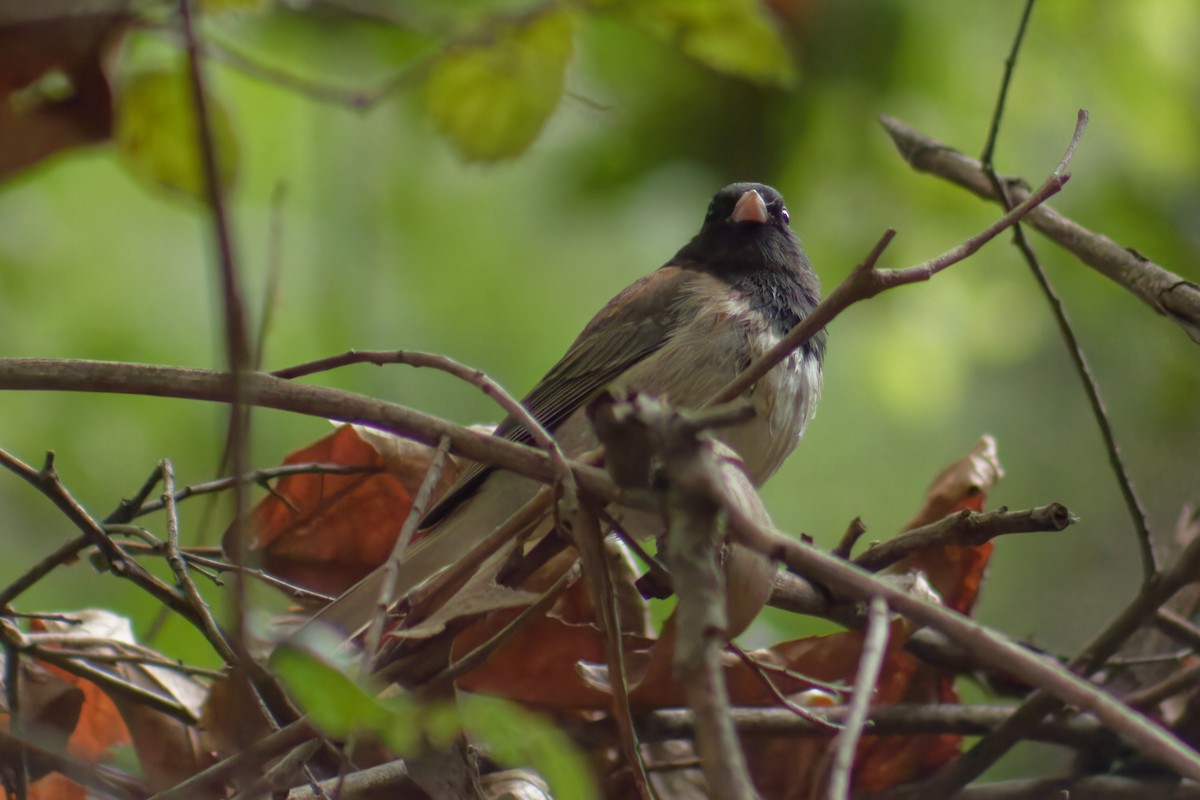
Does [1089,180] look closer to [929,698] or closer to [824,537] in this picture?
[824,537]

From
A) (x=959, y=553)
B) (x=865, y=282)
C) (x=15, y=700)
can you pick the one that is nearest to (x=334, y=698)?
(x=865, y=282)

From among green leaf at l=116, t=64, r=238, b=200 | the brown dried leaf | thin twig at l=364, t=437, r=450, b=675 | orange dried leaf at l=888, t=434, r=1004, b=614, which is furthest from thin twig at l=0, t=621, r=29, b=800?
orange dried leaf at l=888, t=434, r=1004, b=614

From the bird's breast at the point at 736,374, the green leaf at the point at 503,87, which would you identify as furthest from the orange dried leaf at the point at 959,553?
the green leaf at the point at 503,87

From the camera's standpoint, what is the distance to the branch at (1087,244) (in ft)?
5.38

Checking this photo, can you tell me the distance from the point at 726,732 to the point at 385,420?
0.54 metres

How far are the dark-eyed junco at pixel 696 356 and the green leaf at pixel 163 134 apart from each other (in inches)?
28.0

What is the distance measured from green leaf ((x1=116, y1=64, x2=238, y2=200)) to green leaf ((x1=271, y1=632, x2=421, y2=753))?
1.42 m

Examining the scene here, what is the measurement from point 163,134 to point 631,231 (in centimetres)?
201

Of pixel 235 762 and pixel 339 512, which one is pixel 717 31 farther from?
pixel 235 762

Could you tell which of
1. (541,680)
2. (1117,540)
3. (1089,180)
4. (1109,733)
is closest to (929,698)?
(1109,733)

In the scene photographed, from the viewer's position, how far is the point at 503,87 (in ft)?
7.44

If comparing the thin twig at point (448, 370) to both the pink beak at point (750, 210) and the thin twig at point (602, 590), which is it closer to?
the thin twig at point (602, 590)

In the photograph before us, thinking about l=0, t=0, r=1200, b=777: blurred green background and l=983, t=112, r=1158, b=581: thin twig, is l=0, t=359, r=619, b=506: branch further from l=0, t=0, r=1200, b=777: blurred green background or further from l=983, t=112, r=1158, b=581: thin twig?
l=0, t=0, r=1200, b=777: blurred green background

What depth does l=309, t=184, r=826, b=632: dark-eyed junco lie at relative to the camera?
2.23 metres
